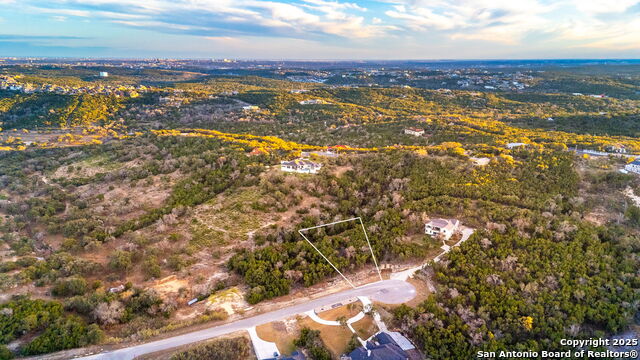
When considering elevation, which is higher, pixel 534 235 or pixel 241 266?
pixel 534 235

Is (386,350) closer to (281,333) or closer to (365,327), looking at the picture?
(365,327)

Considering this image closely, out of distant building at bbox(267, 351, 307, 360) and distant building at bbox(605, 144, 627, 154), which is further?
distant building at bbox(605, 144, 627, 154)

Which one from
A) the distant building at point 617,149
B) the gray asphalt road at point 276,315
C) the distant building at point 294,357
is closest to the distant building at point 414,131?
the distant building at point 617,149

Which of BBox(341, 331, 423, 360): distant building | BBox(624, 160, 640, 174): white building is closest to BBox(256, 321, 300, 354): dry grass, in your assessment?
BBox(341, 331, 423, 360): distant building

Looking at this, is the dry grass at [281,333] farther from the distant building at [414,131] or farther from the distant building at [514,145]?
the distant building at [414,131]

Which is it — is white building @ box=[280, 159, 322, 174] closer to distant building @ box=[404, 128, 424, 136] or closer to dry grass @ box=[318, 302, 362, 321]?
dry grass @ box=[318, 302, 362, 321]

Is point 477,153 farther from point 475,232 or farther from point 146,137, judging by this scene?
point 146,137

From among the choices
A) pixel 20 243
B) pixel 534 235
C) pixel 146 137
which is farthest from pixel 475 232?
pixel 146 137
